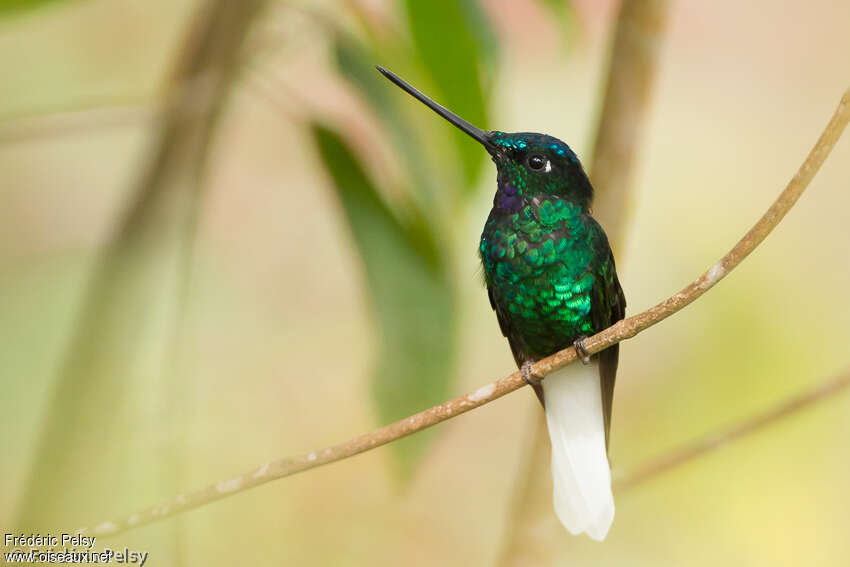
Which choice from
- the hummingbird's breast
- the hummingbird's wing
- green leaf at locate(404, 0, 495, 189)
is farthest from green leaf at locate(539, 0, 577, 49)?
the hummingbird's wing

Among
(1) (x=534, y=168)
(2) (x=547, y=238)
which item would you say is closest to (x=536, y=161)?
(1) (x=534, y=168)

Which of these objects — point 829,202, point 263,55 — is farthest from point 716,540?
point 263,55

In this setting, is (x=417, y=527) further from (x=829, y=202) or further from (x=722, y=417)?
(x=829, y=202)

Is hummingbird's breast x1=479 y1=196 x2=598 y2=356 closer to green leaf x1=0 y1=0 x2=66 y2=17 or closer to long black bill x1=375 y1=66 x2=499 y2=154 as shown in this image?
long black bill x1=375 y1=66 x2=499 y2=154

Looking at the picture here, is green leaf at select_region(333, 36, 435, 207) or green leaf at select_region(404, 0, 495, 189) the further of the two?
green leaf at select_region(333, 36, 435, 207)

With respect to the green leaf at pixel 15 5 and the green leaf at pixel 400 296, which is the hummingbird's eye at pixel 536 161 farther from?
the green leaf at pixel 15 5
